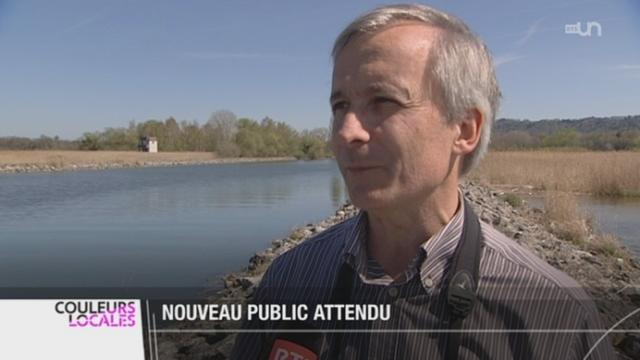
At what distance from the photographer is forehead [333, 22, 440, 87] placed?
0.98m

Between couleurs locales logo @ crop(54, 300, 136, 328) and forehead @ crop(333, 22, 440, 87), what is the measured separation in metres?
1.40

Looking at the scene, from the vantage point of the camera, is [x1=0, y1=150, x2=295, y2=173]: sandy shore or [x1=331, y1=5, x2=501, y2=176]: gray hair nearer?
[x1=331, y1=5, x2=501, y2=176]: gray hair

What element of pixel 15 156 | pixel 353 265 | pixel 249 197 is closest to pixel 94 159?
pixel 15 156

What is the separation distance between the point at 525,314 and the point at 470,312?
4.2 inches

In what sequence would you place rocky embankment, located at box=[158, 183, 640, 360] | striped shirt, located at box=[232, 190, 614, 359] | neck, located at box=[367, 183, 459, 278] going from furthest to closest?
1. rocky embankment, located at box=[158, 183, 640, 360]
2. neck, located at box=[367, 183, 459, 278]
3. striped shirt, located at box=[232, 190, 614, 359]

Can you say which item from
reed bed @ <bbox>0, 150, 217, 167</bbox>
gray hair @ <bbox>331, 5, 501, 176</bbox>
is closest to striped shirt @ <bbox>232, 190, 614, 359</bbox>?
gray hair @ <bbox>331, 5, 501, 176</bbox>

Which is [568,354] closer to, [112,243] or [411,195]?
[411,195]

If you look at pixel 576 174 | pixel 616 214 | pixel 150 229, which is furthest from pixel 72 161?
pixel 616 214

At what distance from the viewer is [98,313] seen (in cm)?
190

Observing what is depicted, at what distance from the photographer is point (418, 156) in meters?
1.01

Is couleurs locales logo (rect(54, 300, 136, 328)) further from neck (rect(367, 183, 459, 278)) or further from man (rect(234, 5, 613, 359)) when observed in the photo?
neck (rect(367, 183, 459, 278))

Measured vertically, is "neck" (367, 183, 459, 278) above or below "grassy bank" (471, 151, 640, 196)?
above

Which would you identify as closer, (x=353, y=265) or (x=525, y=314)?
(x=525, y=314)

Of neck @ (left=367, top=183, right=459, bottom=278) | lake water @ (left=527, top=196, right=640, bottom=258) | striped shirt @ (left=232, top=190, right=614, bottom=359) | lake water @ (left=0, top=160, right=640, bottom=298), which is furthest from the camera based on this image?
lake water @ (left=527, top=196, right=640, bottom=258)
